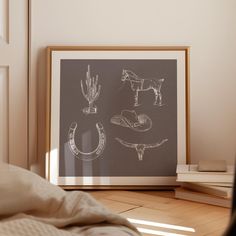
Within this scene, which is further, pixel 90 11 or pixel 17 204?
pixel 90 11

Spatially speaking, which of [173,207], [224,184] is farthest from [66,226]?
[224,184]

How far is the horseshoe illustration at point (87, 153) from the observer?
1.99m

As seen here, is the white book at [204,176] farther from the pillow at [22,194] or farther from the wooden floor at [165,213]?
the pillow at [22,194]

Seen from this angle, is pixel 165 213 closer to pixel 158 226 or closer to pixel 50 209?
pixel 158 226

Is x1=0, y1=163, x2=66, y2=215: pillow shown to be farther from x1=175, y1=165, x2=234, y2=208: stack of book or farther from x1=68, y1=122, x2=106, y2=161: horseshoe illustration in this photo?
x1=68, y1=122, x2=106, y2=161: horseshoe illustration

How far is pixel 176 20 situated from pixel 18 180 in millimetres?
1317

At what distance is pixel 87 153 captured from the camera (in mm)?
1993

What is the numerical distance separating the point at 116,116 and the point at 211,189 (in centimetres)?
53

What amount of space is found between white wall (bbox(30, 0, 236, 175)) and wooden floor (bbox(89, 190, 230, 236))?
35 cm

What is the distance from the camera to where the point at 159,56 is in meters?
2.01

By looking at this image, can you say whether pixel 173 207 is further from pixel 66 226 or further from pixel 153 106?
pixel 66 226

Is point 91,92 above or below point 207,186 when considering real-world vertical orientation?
above

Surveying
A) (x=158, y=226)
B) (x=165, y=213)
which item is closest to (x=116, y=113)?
(x=165, y=213)

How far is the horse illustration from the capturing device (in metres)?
2.01
